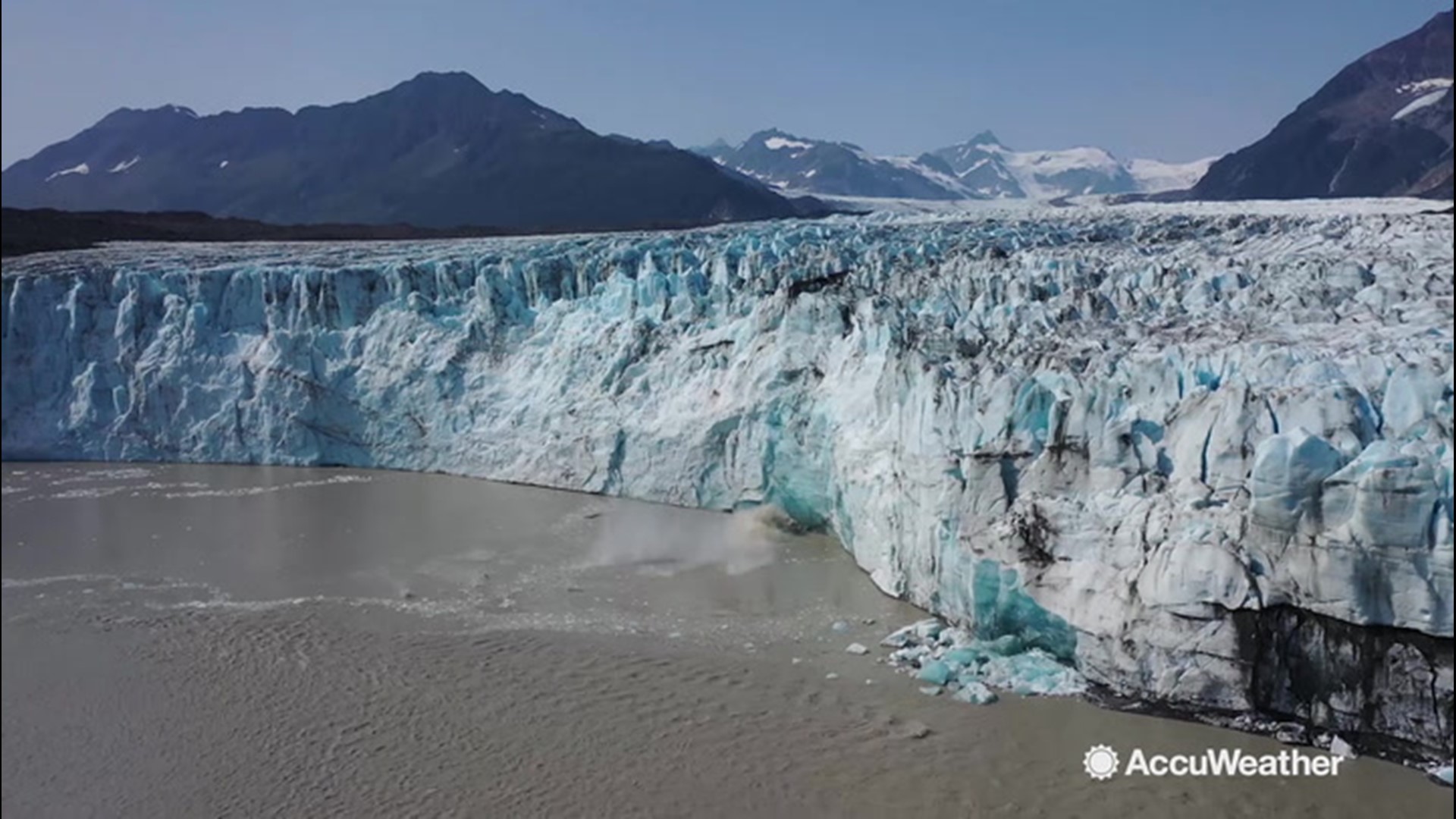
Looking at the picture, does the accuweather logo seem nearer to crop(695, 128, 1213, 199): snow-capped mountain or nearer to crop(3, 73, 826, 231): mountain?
crop(3, 73, 826, 231): mountain

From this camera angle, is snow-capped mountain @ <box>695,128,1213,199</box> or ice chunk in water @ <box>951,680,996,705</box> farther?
snow-capped mountain @ <box>695,128,1213,199</box>

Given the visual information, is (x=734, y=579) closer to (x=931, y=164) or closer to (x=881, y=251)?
(x=881, y=251)

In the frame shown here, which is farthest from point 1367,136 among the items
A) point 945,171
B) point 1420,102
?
point 945,171

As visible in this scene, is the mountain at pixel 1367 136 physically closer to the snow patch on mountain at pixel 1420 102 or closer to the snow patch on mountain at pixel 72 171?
the snow patch on mountain at pixel 1420 102

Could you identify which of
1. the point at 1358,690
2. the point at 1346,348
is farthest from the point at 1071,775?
the point at 1346,348

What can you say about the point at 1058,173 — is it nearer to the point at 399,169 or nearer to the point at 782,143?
the point at 782,143

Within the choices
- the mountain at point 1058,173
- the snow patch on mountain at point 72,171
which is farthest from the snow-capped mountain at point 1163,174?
the snow patch on mountain at point 72,171

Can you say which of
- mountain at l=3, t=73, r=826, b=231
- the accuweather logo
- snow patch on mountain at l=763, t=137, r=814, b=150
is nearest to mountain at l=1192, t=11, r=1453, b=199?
mountain at l=3, t=73, r=826, b=231
